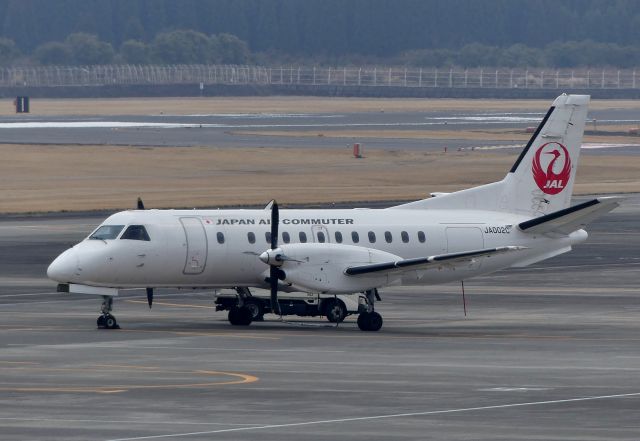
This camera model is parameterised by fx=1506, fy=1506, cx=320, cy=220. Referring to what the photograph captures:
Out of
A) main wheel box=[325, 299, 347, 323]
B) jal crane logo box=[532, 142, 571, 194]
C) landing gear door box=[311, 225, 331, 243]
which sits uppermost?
jal crane logo box=[532, 142, 571, 194]

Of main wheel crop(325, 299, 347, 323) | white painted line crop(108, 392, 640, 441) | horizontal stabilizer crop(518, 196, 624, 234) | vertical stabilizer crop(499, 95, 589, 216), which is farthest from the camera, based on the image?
vertical stabilizer crop(499, 95, 589, 216)

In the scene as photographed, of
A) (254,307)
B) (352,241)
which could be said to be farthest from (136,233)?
(352,241)

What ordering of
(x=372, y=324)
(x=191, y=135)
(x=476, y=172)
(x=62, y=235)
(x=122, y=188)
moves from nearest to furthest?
(x=372, y=324) < (x=62, y=235) < (x=122, y=188) < (x=476, y=172) < (x=191, y=135)

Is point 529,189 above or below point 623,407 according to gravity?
above

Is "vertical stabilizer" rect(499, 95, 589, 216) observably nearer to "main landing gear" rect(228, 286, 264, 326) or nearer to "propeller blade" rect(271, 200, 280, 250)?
"propeller blade" rect(271, 200, 280, 250)

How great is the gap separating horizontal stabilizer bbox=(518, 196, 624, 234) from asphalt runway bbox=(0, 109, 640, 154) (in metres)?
70.2

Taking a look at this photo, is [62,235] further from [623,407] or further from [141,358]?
[623,407]

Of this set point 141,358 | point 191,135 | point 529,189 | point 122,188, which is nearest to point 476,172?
point 122,188

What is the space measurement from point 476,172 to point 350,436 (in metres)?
72.1

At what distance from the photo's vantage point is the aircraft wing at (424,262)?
33.8 metres

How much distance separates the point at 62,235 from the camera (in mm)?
58469

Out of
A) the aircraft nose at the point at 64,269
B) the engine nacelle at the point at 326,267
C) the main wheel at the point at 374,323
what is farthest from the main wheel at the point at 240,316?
the aircraft nose at the point at 64,269

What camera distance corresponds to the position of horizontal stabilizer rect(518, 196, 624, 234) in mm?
35562

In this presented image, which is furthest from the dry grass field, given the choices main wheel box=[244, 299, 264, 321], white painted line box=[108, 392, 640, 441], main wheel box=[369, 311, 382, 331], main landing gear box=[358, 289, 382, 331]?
white painted line box=[108, 392, 640, 441]
